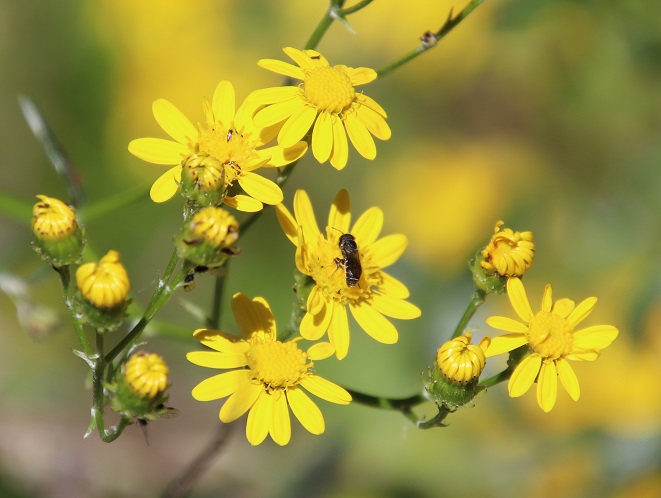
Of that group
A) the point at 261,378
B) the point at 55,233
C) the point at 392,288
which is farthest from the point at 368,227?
the point at 55,233

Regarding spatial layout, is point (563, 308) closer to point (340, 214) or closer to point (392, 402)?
point (392, 402)

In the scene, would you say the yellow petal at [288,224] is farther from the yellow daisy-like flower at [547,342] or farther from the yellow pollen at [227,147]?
the yellow daisy-like flower at [547,342]

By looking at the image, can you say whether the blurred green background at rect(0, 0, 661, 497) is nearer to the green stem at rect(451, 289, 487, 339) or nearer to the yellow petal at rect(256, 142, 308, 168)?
the yellow petal at rect(256, 142, 308, 168)

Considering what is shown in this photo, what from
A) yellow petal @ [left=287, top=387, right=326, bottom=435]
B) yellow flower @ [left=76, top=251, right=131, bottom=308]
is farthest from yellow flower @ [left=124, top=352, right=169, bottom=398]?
yellow petal @ [left=287, top=387, right=326, bottom=435]

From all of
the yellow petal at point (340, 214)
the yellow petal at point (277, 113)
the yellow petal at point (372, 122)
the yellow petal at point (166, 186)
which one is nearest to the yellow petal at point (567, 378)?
the yellow petal at point (340, 214)

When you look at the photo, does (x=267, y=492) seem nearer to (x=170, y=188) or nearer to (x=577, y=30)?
(x=170, y=188)
